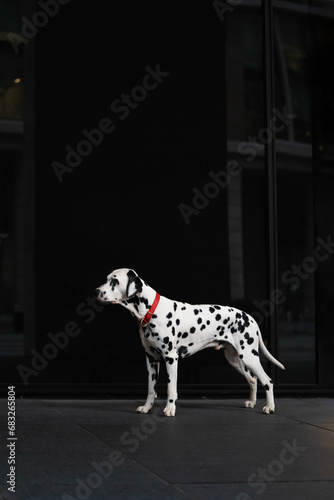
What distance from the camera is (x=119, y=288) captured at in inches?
357

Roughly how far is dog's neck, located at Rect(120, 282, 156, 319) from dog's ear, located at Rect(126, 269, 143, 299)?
0.26 ft

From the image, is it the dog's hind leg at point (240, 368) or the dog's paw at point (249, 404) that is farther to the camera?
the dog's paw at point (249, 404)

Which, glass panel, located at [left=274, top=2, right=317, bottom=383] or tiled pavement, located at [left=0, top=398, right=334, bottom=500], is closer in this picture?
tiled pavement, located at [left=0, top=398, right=334, bottom=500]

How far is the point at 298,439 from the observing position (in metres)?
7.80

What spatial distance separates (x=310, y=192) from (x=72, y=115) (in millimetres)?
3248

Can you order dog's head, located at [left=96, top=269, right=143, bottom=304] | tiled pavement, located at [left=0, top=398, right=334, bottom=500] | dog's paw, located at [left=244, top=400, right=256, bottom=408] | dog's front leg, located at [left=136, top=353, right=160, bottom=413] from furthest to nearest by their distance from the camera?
dog's paw, located at [left=244, top=400, right=256, bottom=408], dog's front leg, located at [left=136, top=353, right=160, bottom=413], dog's head, located at [left=96, top=269, right=143, bottom=304], tiled pavement, located at [left=0, top=398, right=334, bottom=500]

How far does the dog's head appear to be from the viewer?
905 centimetres

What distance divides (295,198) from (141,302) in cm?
322

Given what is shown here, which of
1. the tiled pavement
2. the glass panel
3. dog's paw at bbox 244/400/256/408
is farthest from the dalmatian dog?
the glass panel

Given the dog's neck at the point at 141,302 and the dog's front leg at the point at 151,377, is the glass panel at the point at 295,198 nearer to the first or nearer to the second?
the dog's front leg at the point at 151,377

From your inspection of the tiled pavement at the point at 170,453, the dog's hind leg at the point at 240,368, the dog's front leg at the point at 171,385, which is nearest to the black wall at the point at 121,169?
the dog's hind leg at the point at 240,368

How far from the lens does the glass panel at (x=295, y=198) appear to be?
11.2 m

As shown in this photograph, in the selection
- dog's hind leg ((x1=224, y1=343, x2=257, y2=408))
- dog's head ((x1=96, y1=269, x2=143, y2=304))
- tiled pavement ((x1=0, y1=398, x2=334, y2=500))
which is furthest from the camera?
dog's hind leg ((x1=224, y1=343, x2=257, y2=408))

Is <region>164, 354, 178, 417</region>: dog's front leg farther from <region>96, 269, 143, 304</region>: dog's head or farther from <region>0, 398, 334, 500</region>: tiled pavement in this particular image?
<region>96, 269, 143, 304</region>: dog's head
